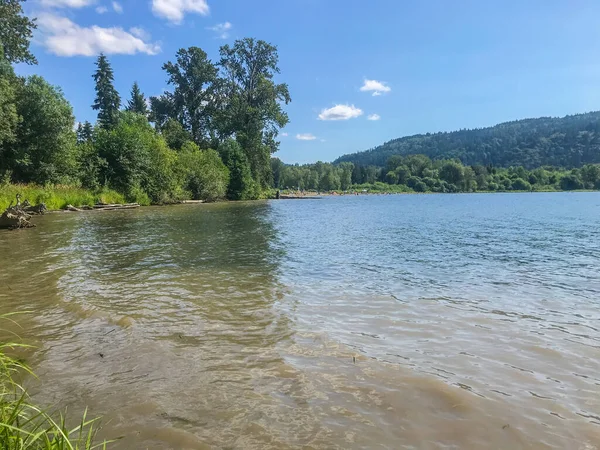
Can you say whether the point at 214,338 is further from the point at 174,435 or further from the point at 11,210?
Answer: the point at 11,210

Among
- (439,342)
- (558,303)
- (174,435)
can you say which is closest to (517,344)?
(439,342)

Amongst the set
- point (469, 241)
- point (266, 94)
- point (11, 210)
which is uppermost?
point (266, 94)

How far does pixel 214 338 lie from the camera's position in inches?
240

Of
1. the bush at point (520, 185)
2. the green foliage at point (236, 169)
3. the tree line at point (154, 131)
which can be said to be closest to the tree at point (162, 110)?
the tree line at point (154, 131)

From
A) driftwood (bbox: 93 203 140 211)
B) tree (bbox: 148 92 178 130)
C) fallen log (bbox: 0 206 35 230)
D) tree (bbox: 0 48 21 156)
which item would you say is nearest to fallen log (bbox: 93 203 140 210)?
driftwood (bbox: 93 203 140 211)

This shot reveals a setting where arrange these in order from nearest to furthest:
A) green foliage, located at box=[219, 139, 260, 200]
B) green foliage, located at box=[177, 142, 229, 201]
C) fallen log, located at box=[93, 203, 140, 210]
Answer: fallen log, located at box=[93, 203, 140, 210]
green foliage, located at box=[177, 142, 229, 201]
green foliage, located at box=[219, 139, 260, 200]

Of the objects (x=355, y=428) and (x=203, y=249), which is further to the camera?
(x=203, y=249)

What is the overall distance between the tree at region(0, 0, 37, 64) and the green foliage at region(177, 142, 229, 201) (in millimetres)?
21059

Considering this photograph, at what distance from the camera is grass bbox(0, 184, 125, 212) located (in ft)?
100.0

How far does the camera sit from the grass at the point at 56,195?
30466 millimetres

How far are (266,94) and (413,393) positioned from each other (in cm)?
7023

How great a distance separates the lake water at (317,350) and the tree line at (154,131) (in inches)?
1191

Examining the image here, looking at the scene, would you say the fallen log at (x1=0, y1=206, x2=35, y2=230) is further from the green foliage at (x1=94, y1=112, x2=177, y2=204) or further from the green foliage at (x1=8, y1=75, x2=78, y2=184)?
the green foliage at (x1=94, y1=112, x2=177, y2=204)

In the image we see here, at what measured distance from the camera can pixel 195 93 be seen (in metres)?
78.1
